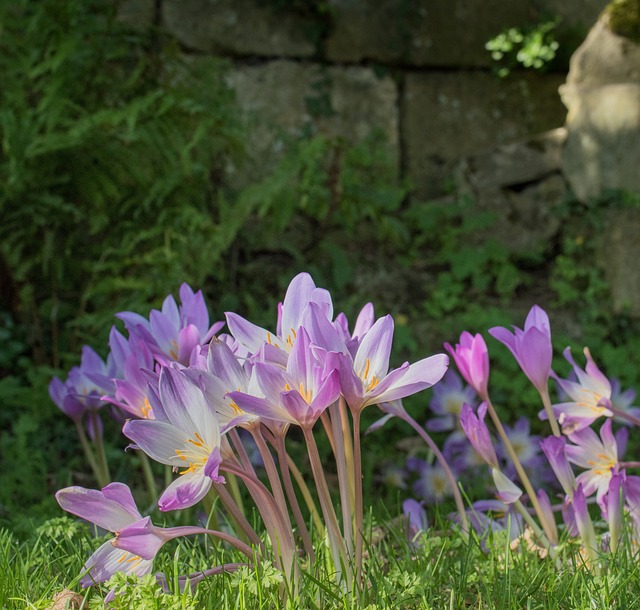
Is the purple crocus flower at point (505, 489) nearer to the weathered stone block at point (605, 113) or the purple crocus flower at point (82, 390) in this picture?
the purple crocus flower at point (82, 390)

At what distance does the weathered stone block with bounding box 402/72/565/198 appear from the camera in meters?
6.38

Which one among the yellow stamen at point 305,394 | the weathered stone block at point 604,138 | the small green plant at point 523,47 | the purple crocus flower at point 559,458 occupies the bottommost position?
the purple crocus flower at point 559,458

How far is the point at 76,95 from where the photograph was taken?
4.14m

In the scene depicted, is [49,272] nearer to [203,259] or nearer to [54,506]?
[203,259]

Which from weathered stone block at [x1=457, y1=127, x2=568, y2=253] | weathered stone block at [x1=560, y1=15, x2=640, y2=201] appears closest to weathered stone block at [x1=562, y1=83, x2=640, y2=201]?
weathered stone block at [x1=560, y1=15, x2=640, y2=201]

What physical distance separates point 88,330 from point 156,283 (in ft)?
2.14

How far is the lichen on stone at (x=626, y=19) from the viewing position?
5.30 metres

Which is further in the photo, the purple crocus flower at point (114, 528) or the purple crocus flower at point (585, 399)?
the purple crocus flower at point (585, 399)

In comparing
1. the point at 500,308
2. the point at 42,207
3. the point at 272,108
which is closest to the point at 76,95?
the point at 42,207

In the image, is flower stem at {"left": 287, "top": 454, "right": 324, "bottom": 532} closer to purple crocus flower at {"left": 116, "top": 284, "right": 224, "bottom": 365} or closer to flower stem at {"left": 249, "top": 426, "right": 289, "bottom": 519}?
flower stem at {"left": 249, "top": 426, "right": 289, "bottom": 519}

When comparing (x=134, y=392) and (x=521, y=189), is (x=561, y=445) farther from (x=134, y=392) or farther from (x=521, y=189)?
(x=521, y=189)

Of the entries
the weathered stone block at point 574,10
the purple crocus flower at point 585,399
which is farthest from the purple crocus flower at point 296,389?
the weathered stone block at point 574,10

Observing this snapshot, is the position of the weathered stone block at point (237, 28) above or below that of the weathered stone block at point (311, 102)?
above

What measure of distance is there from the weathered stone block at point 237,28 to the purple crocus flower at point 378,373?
4974 mm
